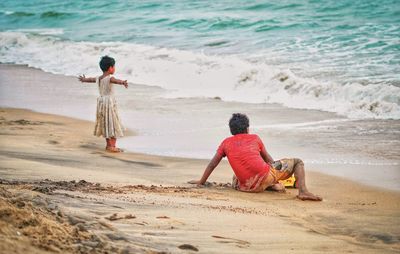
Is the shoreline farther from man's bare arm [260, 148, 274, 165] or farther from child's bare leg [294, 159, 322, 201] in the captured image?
man's bare arm [260, 148, 274, 165]

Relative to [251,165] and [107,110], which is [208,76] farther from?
[251,165]

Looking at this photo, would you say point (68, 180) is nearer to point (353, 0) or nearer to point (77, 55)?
point (77, 55)

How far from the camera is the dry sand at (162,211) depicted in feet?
12.7

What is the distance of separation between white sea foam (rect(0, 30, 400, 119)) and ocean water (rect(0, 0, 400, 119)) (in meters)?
0.02

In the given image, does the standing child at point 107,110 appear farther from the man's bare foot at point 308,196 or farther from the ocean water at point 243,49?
the ocean water at point 243,49

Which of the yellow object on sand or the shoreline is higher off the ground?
the shoreline

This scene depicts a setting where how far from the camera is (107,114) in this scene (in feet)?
31.2

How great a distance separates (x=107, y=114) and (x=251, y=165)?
3326 millimetres

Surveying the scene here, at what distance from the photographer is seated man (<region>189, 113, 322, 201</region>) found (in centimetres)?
671

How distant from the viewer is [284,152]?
356 inches

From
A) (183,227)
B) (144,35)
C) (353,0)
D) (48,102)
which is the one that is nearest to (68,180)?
(183,227)

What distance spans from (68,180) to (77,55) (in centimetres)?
1544

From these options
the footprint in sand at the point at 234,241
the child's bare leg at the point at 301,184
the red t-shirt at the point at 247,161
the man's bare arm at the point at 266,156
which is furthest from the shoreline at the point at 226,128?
the footprint in sand at the point at 234,241

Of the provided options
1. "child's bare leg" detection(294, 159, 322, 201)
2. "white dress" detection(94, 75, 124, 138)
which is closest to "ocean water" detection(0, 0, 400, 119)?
"white dress" detection(94, 75, 124, 138)
